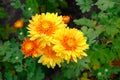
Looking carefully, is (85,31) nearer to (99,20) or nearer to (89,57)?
(89,57)

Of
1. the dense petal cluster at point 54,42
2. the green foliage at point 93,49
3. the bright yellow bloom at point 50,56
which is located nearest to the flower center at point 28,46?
the dense petal cluster at point 54,42

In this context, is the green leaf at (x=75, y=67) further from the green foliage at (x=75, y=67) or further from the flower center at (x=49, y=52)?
the flower center at (x=49, y=52)

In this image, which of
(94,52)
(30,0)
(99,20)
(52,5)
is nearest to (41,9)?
(52,5)

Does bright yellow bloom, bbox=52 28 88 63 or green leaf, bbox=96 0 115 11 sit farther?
green leaf, bbox=96 0 115 11

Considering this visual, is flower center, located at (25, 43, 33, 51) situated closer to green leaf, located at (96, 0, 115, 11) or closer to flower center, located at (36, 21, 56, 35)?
flower center, located at (36, 21, 56, 35)

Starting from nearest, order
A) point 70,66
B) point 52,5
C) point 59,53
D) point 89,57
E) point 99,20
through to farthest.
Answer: point 59,53, point 70,66, point 89,57, point 99,20, point 52,5

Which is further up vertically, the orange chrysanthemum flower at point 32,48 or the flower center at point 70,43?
the flower center at point 70,43

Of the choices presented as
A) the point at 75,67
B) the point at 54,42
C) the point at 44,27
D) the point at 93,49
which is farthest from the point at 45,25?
the point at 93,49

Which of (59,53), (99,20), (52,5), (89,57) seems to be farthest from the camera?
(52,5)

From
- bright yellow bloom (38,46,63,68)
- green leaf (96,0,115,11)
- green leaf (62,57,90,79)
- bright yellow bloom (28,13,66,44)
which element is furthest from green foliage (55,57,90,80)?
green leaf (96,0,115,11)
